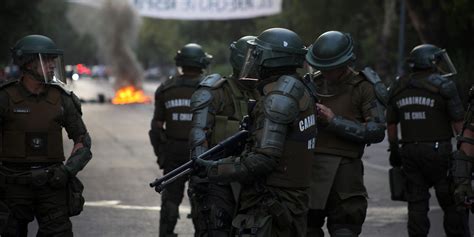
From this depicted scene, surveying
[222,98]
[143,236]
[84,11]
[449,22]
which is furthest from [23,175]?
[84,11]

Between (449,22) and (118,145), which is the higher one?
(449,22)

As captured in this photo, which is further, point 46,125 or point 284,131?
point 46,125

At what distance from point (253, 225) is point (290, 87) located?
32.0 inches

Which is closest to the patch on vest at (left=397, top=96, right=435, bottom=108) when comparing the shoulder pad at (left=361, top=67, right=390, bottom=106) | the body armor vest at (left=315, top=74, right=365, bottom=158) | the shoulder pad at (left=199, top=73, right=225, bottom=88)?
the shoulder pad at (left=361, top=67, right=390, bottom=106)

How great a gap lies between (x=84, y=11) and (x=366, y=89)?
174543 millimetres

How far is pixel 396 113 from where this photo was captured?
9.21 metres

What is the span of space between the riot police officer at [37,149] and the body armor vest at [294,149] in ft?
5.28

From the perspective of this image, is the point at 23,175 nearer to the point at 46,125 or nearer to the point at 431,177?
the point at 46,125

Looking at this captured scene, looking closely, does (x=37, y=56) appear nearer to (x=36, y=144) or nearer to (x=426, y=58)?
(x=36, y=144)

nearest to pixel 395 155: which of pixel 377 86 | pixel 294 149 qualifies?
pixel 377 86

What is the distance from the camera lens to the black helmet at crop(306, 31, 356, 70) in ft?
23.9

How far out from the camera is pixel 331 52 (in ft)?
23.9

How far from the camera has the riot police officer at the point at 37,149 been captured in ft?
22.7

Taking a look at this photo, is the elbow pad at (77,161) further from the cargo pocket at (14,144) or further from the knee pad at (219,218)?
the knee pad at (219,218)
